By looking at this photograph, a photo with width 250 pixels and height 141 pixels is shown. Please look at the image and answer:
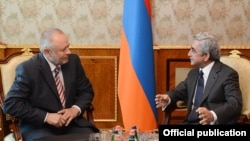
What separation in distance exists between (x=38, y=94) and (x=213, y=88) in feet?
3.66

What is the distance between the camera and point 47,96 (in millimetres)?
2770

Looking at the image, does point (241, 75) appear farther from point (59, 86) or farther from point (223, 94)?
point (59, 86)

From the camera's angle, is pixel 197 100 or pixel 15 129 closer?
pixel 15 129

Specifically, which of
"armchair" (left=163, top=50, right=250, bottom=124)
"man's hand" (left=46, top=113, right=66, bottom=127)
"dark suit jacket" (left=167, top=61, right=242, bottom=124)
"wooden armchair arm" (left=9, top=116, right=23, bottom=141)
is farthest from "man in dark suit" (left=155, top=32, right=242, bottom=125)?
"wooden armchair arm" (left=9, top=116, right=23, bottom=141)

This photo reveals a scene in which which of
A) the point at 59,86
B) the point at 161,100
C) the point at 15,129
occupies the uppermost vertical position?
the point at 59,86

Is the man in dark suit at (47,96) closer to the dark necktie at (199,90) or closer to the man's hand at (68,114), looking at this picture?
the man's hand at (68,114)

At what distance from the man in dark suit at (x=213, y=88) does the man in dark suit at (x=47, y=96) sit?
0.57m

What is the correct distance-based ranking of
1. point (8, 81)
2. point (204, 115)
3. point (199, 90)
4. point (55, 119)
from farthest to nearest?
point (8, 81) < point (199, 90) < point (55, 119) < point (204, 115)

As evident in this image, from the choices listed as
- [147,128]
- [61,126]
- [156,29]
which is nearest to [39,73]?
[61,126]

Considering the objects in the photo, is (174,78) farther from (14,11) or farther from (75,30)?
(14,11)

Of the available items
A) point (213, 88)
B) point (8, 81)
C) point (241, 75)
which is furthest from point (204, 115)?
point (8, 81)

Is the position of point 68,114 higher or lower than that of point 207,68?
lower

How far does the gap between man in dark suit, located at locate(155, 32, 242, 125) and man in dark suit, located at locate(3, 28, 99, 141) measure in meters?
0.57

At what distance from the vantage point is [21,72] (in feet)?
9.00
